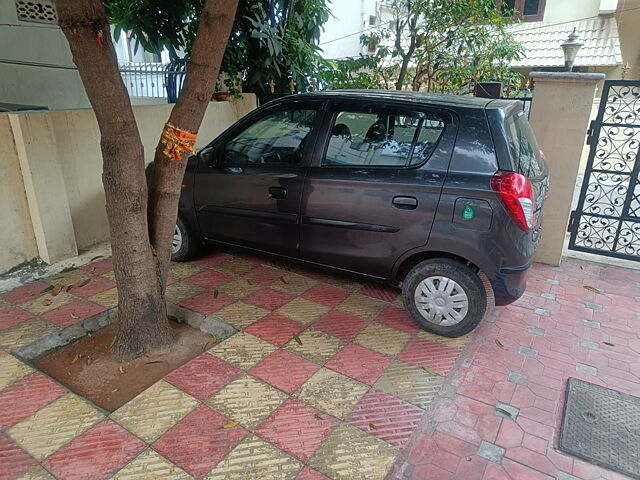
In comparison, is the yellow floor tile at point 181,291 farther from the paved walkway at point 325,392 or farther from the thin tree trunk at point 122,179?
the thin tree trunk at point 122,179

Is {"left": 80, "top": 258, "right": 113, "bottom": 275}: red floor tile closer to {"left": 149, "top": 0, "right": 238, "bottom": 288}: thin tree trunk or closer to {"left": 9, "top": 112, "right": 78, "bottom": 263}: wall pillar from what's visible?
{"left": 9, "top": 112, "right": 78, "bottom": 263}: wall pillar

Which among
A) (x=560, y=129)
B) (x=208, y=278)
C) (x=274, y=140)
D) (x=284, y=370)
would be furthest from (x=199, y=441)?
(x=560, y=129)

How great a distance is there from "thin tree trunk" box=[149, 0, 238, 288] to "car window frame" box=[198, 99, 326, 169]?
1045mm

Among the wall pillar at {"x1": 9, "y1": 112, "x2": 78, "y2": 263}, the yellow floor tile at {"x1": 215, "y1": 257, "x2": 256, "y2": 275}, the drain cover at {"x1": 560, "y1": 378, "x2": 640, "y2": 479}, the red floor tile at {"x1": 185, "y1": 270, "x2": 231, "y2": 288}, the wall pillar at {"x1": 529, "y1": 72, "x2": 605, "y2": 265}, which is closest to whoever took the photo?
the drain cover at {"x1": 560, "y1": 378, "x2": 640, "y2": 479}

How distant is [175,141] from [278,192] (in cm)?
118

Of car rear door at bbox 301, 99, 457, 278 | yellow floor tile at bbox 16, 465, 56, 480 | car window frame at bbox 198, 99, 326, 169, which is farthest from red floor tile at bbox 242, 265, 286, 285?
yellow floor tile at bbox 16, 465, 56, 480

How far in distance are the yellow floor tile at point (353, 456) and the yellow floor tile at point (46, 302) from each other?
253 cm

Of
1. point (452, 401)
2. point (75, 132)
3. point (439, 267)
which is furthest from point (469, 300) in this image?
point (75, 132)

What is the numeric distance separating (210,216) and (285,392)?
2.04 meters

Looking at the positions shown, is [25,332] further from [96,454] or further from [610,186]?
[610,186]

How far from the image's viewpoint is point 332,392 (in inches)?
102

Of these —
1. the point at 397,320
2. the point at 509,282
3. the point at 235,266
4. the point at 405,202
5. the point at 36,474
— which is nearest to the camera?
the point at 36,474

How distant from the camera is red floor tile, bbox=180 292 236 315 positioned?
11.4 feet

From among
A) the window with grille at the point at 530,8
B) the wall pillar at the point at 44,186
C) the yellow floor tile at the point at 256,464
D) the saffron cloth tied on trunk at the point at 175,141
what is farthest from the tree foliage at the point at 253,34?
the window with grille at the point at 530,8
